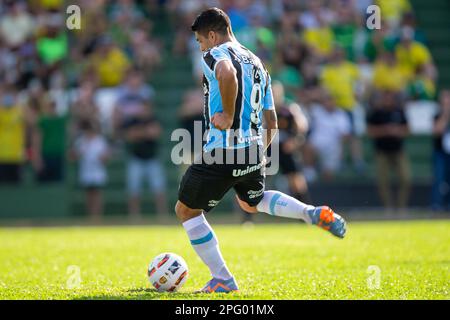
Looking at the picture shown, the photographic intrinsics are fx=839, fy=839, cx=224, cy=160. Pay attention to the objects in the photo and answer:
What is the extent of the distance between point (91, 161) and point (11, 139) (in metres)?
1.88

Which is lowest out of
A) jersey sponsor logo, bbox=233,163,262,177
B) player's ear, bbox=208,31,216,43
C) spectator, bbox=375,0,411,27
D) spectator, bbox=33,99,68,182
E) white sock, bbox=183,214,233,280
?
spectator, bbox=33,99,68,182

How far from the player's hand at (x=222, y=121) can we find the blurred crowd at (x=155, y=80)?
1177cm

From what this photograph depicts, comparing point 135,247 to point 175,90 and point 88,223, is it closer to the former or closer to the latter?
point 88,223

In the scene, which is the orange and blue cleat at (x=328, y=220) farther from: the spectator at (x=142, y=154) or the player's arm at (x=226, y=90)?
the spectator at (x=142, y=154)

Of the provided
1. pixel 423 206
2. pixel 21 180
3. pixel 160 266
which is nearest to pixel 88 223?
pixel 21 180

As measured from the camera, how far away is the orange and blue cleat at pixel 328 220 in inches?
286

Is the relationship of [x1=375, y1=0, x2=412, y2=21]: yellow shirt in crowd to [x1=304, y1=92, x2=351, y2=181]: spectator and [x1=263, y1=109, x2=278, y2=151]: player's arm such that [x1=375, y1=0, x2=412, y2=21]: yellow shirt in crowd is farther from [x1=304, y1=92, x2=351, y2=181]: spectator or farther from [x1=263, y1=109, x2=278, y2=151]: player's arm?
[x1=263, y1=109, x2=278, y2=151]: player's arm

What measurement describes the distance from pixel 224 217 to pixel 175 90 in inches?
176

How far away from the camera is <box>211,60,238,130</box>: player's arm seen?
709cm

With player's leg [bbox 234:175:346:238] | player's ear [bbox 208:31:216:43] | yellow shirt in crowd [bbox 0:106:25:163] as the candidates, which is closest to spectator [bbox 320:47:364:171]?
yellow shirt in crowd [bbox 0:106:25:163]

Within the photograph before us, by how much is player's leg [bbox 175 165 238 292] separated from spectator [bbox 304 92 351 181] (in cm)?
1266

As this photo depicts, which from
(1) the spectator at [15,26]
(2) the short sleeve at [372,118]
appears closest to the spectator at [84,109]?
(1) the spectator at [15,26]

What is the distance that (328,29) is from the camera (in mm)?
21844

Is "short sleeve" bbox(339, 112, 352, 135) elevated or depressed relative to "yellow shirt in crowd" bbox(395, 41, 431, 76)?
depressed
